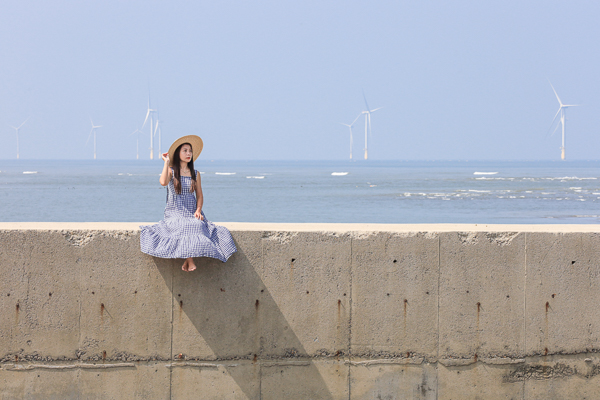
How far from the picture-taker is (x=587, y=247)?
189 inches

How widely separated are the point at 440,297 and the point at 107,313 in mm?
2690

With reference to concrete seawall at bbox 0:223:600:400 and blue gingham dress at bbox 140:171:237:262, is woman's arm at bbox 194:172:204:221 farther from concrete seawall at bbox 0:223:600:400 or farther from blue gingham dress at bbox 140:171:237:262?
concrete seawall at bbox 0:223:600:400

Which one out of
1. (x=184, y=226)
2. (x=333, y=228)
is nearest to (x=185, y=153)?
(x=184, y=226)

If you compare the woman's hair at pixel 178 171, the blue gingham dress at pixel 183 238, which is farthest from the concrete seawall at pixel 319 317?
the woman's hair at pixel 178 171

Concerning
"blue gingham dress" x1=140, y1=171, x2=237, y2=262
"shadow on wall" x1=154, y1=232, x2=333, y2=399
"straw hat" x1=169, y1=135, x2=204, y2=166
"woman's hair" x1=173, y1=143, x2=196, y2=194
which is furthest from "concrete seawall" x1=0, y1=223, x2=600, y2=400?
"straw hat" x1=169, y1=135, x2=204, y2=166

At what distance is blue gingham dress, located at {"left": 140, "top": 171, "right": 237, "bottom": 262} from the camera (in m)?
4.46

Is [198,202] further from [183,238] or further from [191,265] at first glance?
[191,265]

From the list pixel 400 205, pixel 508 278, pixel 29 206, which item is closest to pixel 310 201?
pixel 400 205

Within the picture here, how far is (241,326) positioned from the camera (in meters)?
4.74

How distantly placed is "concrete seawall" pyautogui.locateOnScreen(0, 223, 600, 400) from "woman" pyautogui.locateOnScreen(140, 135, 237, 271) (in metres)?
0.16

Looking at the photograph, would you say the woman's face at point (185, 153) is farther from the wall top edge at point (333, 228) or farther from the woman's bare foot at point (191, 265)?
the woman's bare foot at point (191, 265)

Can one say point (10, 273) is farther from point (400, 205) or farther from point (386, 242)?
point (400, 205)

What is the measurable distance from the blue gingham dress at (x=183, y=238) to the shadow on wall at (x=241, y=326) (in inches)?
7.4

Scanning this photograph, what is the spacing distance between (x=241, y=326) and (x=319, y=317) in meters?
0.64
